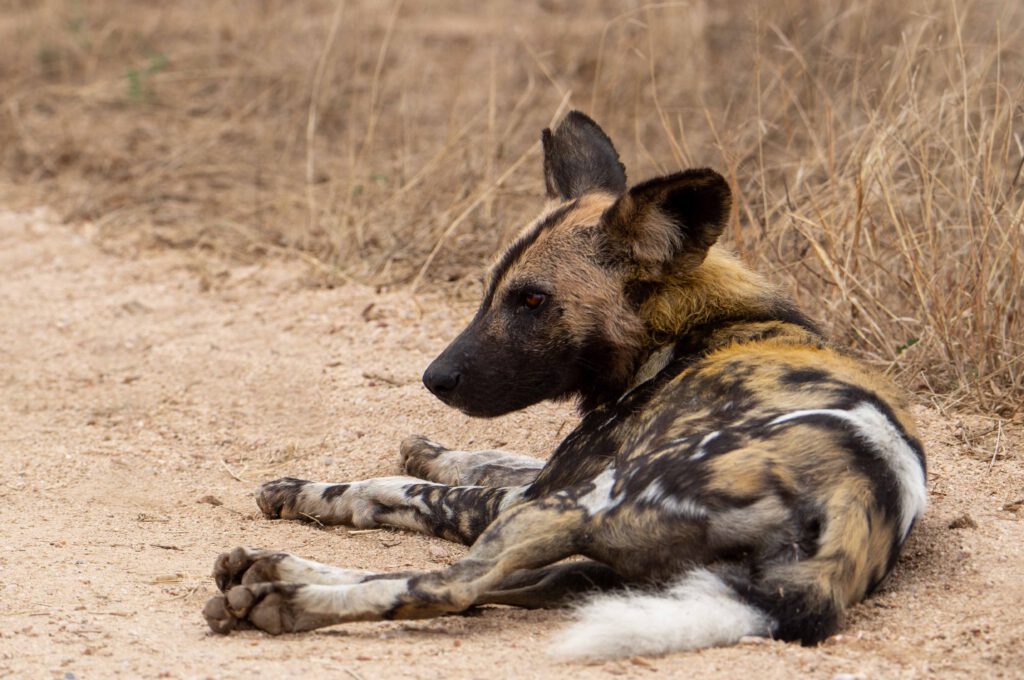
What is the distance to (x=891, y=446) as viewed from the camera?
2.56 m

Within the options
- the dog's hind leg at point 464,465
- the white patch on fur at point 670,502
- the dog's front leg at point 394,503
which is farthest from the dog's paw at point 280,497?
the white patch on fur at point 670,502

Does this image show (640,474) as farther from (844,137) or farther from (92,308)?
(92,308)

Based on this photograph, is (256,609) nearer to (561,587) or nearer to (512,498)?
(561,587)

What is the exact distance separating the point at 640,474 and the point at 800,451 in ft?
1.01

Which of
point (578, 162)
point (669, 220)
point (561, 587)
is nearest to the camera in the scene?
point (561, 587)

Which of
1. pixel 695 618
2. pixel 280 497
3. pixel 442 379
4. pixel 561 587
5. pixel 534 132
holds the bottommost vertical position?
pixel 280 497

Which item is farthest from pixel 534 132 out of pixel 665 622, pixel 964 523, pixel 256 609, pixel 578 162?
pixel 665 622

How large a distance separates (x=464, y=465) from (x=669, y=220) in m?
0.98

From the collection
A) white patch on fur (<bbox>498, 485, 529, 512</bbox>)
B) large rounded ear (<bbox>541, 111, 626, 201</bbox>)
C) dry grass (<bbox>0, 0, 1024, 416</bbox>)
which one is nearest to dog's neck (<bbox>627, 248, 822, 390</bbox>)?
white patch on fur (<bbox>498, 485, 529, 512</bbox>)

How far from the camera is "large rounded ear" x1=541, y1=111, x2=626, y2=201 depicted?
3.44 m

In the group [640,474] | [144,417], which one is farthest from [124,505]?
[640,474]

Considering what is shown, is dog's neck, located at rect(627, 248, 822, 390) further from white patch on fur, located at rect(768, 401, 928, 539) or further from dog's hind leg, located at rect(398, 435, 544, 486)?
dog's hind leg, located at rect(398, 435, 544, 486)

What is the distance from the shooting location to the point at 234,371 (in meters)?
4.46

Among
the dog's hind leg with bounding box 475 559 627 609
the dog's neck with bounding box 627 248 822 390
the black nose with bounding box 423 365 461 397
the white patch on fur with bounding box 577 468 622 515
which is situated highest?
the dog's neck with bounding box 627 248 822 390
